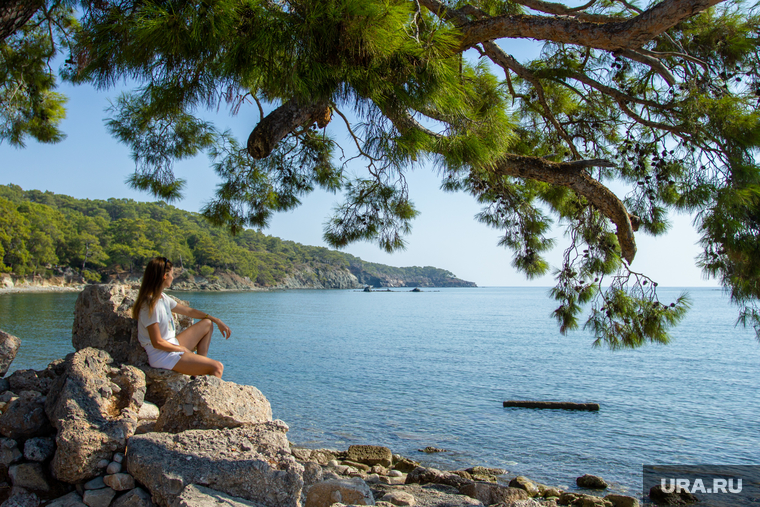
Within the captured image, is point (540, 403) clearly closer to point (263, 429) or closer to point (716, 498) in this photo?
point (716, 498)

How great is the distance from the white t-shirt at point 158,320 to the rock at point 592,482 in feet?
17.1

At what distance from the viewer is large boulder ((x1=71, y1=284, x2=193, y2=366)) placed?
11.6 ft

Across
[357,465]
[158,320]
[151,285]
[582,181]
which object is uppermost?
[582,181]

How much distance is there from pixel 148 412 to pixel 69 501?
906 millimetres

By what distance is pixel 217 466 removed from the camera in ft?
7.48

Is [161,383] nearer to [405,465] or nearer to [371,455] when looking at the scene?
[371,455]

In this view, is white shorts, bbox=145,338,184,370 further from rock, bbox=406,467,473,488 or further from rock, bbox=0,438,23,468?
rock, bbox=406,467,473,488

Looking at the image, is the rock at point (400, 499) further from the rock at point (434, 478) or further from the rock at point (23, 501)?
the rock at point (23, 501)

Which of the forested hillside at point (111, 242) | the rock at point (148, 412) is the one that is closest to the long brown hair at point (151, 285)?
the rock at point (148, 412)

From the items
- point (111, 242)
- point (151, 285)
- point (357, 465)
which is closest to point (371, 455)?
point (357, 465)

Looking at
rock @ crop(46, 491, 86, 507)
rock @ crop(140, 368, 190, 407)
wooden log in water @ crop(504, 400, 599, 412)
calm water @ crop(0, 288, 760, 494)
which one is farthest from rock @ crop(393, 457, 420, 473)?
wooden log in water @ crop(504, 400, 599, 412)

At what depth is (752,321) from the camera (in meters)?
3.36

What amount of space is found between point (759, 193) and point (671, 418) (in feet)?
28.0

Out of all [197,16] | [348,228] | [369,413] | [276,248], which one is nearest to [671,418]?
[369,413]
